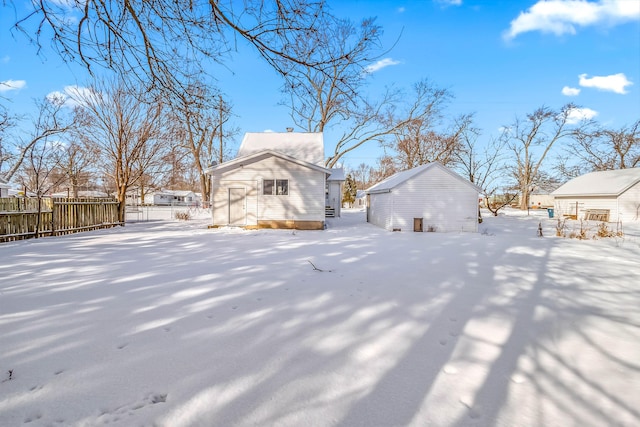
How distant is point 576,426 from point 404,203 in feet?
43.1

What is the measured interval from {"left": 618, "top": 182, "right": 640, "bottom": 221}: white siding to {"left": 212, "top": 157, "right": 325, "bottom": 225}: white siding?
22.2 meters

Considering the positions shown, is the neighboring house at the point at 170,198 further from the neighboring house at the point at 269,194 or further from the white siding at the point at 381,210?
the white siding at the point at 381,210

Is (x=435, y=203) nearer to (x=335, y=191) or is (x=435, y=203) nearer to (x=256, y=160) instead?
(x=256, y=160)

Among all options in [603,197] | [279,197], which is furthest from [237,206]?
[603,197]

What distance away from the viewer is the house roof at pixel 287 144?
58.6 ft

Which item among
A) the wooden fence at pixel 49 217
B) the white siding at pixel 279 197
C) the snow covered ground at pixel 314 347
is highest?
the white siding at pixel 279 197

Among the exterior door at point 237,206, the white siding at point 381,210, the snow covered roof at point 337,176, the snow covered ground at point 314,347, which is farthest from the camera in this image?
the snow covered roof at point 337,176

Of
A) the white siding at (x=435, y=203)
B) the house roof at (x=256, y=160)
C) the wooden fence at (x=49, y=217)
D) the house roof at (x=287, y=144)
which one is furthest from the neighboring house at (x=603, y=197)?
the wooden fence at (x=49, y=217)

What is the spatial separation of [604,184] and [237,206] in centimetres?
2765

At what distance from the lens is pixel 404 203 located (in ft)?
48.2

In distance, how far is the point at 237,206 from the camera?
14852 millimetres

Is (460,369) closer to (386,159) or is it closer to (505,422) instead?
(505,422)

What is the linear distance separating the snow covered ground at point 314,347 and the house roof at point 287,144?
41.8ft

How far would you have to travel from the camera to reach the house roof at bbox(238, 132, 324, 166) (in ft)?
58.6
